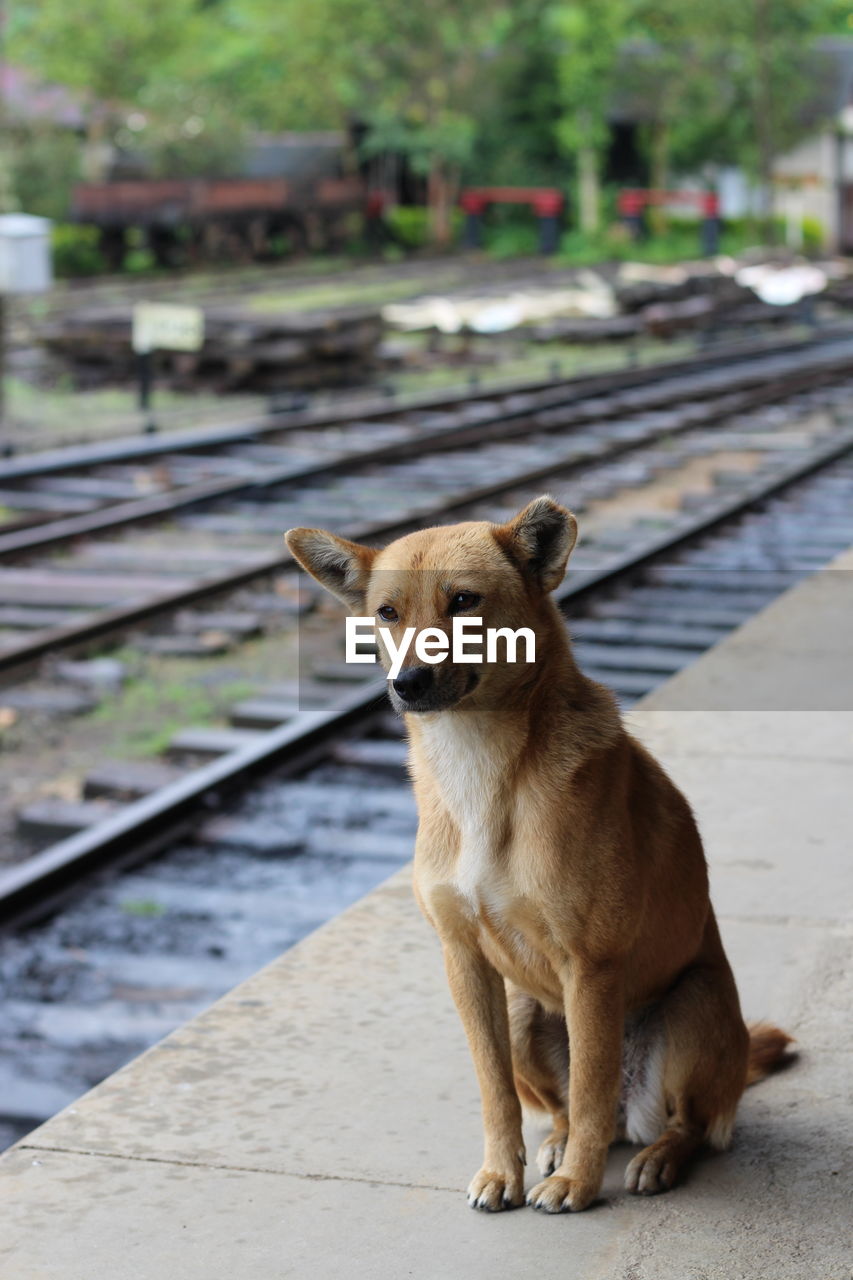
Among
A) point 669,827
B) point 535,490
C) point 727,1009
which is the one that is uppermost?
point 669,827

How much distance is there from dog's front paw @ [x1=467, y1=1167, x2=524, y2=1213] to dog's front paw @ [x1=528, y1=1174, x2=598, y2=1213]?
5 cm

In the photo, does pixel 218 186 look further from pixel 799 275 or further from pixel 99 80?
pixel 799 275

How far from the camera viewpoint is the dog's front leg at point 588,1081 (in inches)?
109

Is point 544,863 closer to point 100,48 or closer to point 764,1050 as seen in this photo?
point 764,1050

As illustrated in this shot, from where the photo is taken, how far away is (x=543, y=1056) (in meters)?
3.10

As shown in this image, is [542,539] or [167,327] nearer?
[542,539]

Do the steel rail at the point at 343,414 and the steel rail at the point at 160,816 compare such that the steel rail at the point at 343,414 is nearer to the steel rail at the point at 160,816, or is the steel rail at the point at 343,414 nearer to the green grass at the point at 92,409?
the green grass at the point at 92,409

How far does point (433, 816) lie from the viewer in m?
2.86

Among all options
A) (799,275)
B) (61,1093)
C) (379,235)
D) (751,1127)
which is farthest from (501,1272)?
(379,235)

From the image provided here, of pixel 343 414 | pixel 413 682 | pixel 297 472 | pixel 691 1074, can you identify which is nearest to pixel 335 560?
pixel 413 682

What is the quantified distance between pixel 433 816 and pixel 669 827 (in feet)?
1.42

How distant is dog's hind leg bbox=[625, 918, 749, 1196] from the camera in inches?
117

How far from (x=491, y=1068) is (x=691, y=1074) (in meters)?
0.35

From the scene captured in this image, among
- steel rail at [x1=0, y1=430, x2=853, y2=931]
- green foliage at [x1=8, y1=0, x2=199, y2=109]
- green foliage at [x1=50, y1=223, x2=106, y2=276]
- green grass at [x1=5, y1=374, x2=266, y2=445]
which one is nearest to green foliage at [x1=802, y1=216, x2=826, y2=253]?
green foliage at [x1=8, y1=0, x2=199, y2=109]
